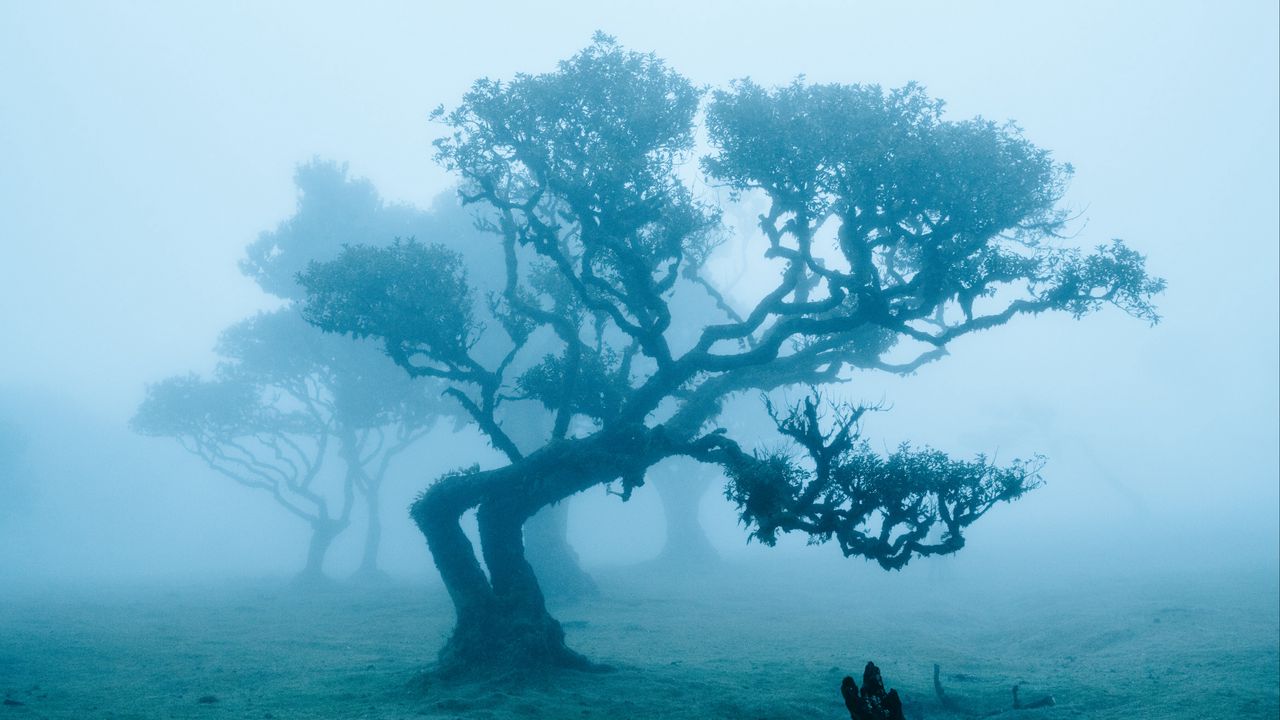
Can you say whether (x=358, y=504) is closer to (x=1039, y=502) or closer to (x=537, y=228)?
(x=537, y=228)

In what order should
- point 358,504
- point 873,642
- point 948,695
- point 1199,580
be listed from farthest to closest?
point 358,504 → point 1199,580 → point 873,642 → point 948,695

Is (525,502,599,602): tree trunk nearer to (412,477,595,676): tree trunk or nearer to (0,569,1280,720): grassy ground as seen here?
(0,569,1280,720): grassy ground

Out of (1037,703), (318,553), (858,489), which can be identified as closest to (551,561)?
(318,553)

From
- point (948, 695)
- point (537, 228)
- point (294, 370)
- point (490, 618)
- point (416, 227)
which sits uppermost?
point (416, 227)

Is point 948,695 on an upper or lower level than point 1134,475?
lower

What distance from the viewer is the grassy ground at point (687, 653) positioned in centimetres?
1546

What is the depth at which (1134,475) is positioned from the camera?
627 feet

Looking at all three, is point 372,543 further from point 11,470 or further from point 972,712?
point 972,712

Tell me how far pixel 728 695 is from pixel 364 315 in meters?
13.6

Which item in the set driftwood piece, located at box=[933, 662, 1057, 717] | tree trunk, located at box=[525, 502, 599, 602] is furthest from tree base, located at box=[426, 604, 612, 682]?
tree trunk, located at box=[525, 502, 599, 602]

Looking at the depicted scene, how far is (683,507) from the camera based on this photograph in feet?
192

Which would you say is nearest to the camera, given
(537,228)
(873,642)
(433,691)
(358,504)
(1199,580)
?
(433,691)

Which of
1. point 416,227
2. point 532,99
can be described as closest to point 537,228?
Result: point 532,99

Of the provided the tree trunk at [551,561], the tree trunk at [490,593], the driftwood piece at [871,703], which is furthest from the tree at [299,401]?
the driftwood piece at [871,703]
